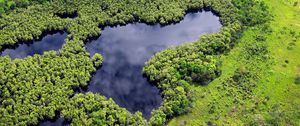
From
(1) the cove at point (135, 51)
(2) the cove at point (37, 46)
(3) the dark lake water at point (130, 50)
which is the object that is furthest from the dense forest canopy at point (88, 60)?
(1) the cove at point (135, 51)

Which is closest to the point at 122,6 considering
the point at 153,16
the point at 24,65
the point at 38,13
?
the point at 153,16

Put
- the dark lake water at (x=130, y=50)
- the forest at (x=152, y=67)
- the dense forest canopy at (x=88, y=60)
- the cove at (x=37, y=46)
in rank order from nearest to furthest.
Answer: the dense forest canopy at (x=88, y=60), the forest at (x=152, y=67), the dark lake water at (x=130, y=50), the cove at (x=37, y=46)

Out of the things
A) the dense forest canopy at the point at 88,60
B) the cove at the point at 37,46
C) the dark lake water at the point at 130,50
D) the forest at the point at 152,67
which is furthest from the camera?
the cove at the point at 37,46

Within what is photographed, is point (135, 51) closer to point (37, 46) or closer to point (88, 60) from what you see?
point (88, 60)

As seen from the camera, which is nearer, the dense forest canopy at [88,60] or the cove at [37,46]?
the dense forest canopy at [88,60]

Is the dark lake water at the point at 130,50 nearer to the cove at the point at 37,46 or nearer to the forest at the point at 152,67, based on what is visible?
the cove at the point at 37,46

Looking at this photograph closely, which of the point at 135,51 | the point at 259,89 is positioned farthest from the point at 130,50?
the point at 259,89
